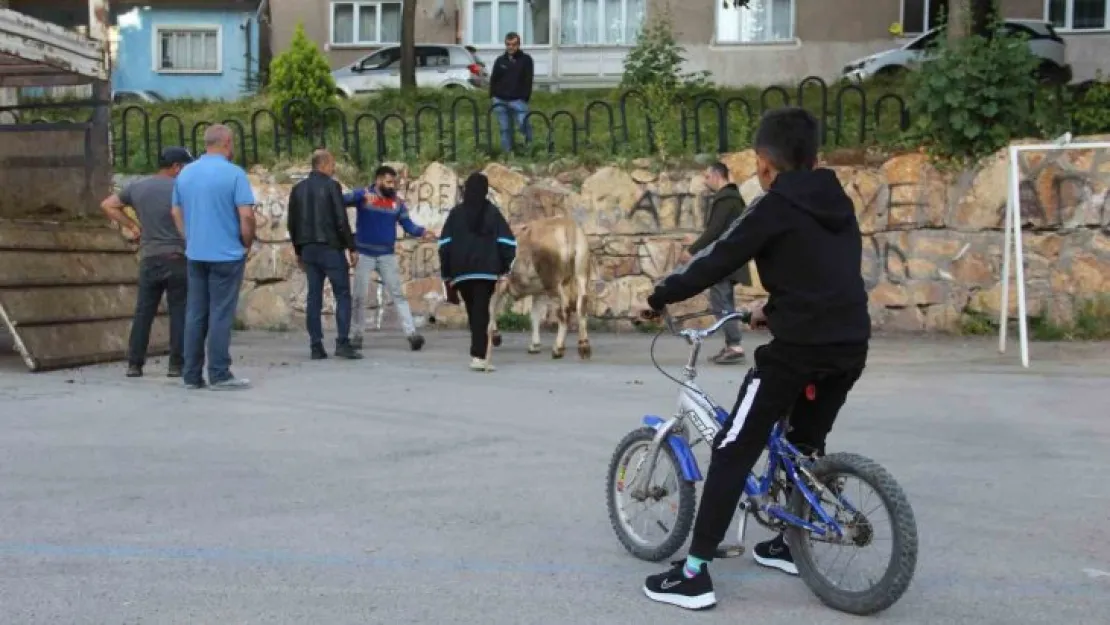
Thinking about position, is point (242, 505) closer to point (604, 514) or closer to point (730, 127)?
point (604, 514)

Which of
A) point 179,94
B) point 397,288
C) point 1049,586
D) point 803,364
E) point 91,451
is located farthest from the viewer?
point 179,94

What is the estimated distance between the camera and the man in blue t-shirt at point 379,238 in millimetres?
11695

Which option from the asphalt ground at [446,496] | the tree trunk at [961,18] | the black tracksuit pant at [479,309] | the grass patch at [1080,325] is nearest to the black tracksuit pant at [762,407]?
the asphalt ground at [446,496]

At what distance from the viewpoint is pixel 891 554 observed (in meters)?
4.25

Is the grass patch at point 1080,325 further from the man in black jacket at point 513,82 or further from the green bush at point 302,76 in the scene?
the green bush at point 302,76

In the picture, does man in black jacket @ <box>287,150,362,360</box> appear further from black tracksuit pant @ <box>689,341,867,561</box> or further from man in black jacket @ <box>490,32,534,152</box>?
black tracksuit pant @ <box>689,341,867,561</box>

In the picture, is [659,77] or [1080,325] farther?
[659,77]

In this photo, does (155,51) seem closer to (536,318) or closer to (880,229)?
(536,318)

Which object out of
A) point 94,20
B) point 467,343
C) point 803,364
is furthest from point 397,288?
point 803,364

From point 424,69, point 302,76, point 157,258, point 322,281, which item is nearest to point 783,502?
point 157,258

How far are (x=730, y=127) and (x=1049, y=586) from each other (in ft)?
30.9

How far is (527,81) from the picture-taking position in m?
15.7

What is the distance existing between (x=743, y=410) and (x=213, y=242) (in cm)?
560

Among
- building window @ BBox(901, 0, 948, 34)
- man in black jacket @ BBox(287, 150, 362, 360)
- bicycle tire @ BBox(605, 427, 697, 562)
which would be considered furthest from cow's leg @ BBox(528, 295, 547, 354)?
building window @ BBox(901, 0, 948, 34)
